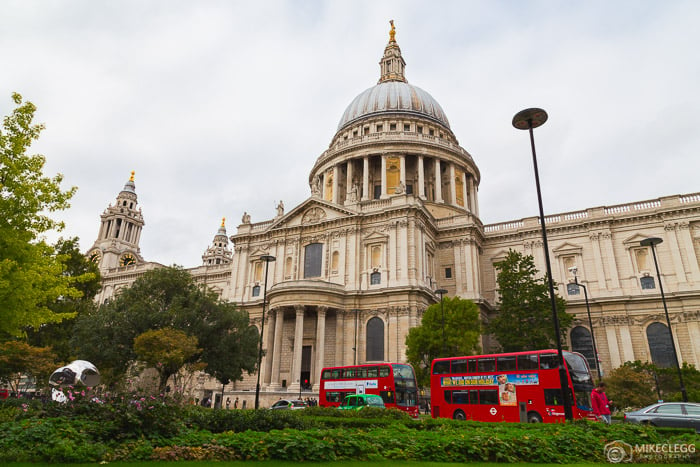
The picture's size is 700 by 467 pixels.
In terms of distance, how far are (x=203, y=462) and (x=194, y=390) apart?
133 feet

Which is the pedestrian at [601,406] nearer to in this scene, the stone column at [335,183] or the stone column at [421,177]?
the stone column at [421,177]

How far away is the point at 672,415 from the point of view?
16406mm

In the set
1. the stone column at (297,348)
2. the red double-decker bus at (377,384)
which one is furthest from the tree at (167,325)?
the red double-decker bus at (377,384)

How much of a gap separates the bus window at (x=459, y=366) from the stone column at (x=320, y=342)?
16.1 metres

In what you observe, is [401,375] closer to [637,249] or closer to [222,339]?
[222,339]

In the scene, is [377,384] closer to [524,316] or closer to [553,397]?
[553,397]

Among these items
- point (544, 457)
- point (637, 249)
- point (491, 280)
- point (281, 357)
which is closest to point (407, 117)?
point (491, 280)

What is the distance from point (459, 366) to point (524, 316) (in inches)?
523

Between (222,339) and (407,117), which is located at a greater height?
(407,117)

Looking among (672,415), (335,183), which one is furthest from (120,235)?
(672,415)

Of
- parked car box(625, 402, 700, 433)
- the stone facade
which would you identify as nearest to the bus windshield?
parked car box(625, 402, 700, 433)

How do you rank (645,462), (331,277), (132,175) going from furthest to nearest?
(132,175) → (331,277) → (645,462)

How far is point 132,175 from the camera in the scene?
288 feet

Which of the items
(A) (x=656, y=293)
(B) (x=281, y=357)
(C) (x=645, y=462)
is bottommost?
(C) (x=645, y=462)
